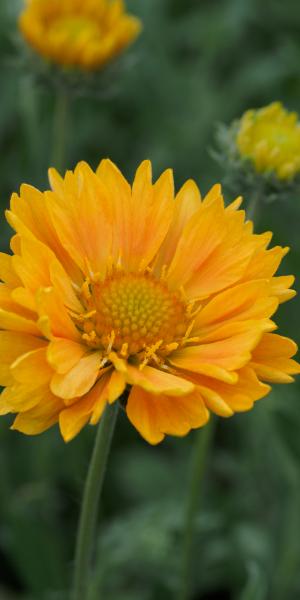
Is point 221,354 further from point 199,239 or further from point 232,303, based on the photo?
point 199,239

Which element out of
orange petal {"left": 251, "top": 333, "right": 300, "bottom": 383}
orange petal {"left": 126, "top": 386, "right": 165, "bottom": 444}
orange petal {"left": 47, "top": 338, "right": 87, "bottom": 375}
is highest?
orange petal {"left": 251, "top": 333, "right": 300, "bottom": 383}

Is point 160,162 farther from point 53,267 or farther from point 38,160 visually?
point 53,267

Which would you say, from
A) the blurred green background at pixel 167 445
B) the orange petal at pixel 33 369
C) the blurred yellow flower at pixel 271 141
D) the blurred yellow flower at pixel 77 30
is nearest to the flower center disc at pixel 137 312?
the orange petal at pixel 33 369

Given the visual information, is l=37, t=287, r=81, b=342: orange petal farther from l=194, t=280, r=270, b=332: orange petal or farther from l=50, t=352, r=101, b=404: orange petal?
l=194, t=280, r=270, b=332: orange petal

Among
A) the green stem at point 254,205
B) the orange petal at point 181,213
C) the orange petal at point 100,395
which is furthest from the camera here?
the green stem at point 254,205

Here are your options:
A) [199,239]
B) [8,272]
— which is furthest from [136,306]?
[8,272]

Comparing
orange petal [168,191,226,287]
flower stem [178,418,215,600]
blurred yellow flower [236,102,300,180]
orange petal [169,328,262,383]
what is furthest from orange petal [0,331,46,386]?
blurred yellow flower [236,102,300,180]

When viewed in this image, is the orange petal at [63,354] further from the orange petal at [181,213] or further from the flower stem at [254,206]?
the flower stem at [254,206]
